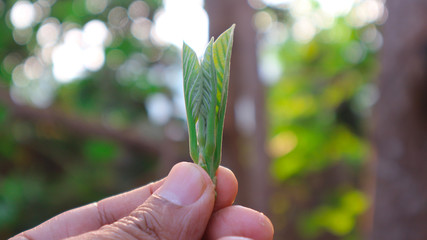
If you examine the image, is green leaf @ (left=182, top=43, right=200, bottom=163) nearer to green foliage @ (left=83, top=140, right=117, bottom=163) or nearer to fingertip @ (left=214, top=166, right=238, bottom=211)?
fingertip @ (left=214, top=166, right=238, bottom=211)

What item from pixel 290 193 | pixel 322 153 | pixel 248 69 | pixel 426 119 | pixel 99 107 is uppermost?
pixel 248 69

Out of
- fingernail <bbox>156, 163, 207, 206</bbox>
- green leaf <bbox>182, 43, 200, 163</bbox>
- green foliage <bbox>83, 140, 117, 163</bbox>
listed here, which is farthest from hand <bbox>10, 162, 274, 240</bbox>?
green foliage <bbox>83, 140, 117, 163</bbox>

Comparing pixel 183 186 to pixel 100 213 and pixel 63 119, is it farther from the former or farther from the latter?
pixel 63 119

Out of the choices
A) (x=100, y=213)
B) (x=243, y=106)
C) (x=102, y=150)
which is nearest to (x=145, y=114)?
(x=102, y=150)

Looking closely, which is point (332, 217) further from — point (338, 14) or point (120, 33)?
point (120, 33)

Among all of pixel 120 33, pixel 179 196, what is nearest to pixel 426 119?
pixel 179 196

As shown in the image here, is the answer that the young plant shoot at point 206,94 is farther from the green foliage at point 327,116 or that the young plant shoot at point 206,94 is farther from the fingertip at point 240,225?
the green foliage at point 327,116

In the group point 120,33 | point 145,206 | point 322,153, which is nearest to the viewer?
point 145,206

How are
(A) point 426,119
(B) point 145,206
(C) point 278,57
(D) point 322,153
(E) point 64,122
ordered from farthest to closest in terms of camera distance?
(C) point 278,57
(D) point 322,153
(E) point 64,122
(A) point 426,119
(B) point 145,206
